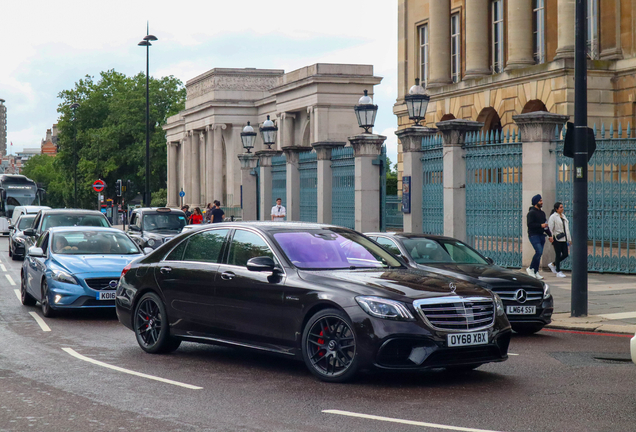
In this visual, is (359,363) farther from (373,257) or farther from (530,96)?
(530,96)

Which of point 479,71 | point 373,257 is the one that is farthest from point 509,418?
point 479,71

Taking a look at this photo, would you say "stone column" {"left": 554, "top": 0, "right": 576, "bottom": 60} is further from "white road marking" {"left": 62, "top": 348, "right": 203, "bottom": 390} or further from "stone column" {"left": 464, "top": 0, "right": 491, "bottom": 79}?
"white road marking" {"left": 62, "top": 348, "right": 203, "bottom": 390}

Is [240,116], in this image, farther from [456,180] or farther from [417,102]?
[456,180]

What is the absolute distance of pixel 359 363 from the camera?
7641 millimetres

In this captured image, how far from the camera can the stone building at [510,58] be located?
28.1 metres

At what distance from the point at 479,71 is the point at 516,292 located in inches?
927

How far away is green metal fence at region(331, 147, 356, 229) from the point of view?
85.9ft

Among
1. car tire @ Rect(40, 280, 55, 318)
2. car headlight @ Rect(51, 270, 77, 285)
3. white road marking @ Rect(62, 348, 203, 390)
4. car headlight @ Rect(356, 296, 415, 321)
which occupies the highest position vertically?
car headlight @ Rect(356, 296, 415, 321)

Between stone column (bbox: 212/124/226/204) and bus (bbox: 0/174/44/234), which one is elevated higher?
stone column (bbox: 212/124/226/204)

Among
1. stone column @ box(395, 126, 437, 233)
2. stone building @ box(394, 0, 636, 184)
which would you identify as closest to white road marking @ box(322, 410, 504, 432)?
stone column @ box(395, 126, 437, 233)

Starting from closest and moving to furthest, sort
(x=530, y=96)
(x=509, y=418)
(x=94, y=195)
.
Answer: (x=509, y=418), (x=530, y=96), (x=94, y=195)

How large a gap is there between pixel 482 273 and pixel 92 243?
22.7ft

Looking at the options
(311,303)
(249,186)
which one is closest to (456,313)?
(311,303)

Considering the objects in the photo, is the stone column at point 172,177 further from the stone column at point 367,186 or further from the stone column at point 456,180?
the stone column at point 456,180
